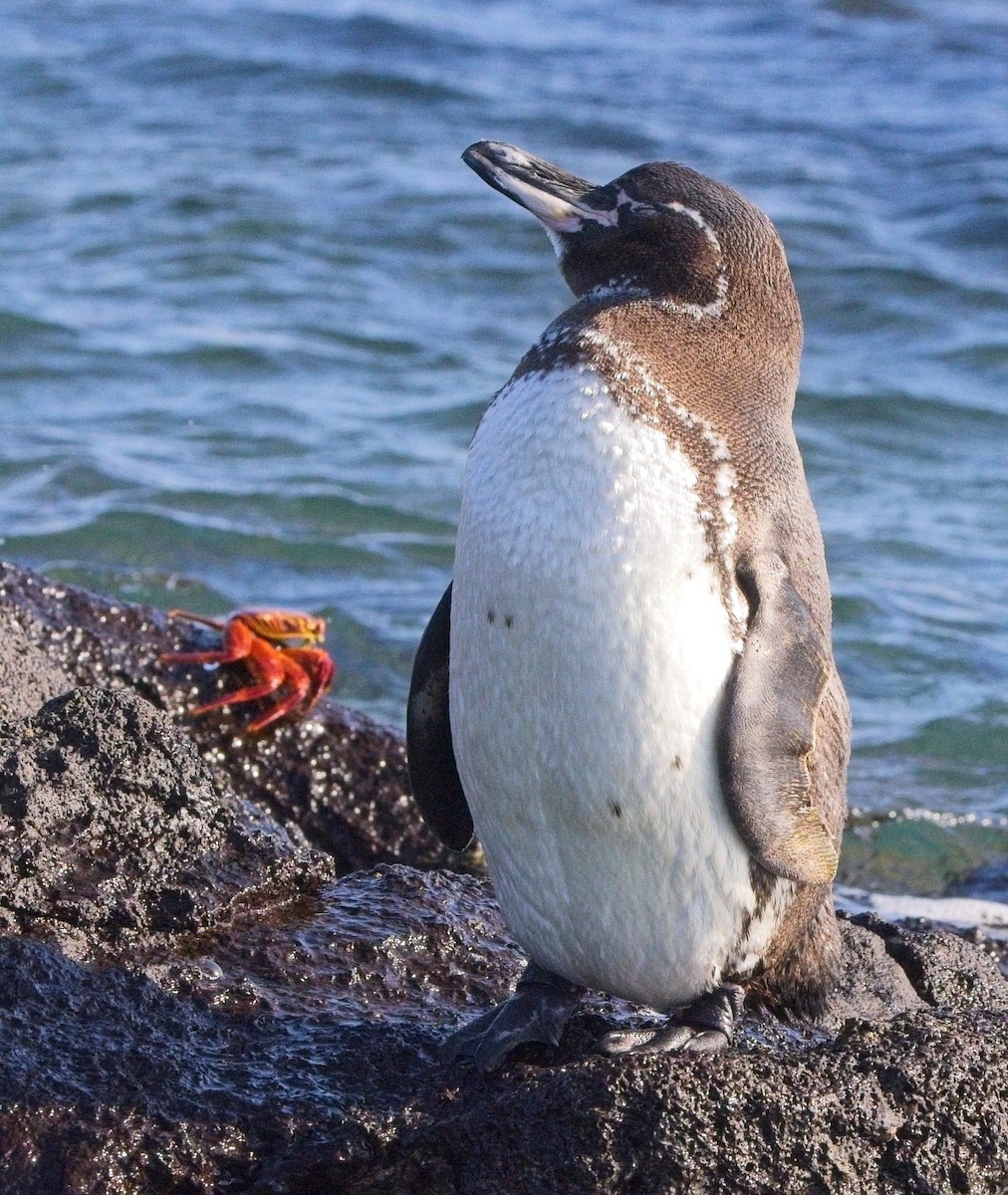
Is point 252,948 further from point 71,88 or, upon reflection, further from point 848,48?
point 848,48

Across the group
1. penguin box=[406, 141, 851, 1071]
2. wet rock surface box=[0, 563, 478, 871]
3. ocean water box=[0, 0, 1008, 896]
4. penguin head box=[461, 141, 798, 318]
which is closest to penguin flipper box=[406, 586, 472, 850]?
penguin box=[406, 141, 851, 1071]

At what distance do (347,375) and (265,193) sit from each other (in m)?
3.89

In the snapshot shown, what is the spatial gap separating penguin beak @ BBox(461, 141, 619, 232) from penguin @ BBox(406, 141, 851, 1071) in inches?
10.7

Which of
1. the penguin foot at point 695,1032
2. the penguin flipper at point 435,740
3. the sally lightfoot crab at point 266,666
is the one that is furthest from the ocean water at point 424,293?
the penguin foot at point 695,1032

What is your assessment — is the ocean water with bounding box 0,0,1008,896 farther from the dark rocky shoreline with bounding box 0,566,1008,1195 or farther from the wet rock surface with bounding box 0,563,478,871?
the dark rocky shoreline with bounding box 0,566,1008,1195

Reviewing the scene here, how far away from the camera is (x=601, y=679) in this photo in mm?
3416

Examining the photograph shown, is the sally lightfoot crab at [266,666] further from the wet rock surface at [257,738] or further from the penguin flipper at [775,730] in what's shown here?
the penguin flipper at [775,730]

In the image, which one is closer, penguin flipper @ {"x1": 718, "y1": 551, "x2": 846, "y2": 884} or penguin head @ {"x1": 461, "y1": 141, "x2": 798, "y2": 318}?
penguin flipper @ {"x1": 718, "y1": 551, "x2": 846, "y2": 884}

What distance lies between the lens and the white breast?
3416mm

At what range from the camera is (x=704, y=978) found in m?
3.59

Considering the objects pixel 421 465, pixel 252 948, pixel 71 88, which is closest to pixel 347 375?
pixel 421 465

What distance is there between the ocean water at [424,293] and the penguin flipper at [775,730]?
10.8 feet

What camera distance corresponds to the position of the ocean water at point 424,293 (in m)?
8.71

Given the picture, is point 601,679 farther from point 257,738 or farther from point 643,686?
point 257,738
